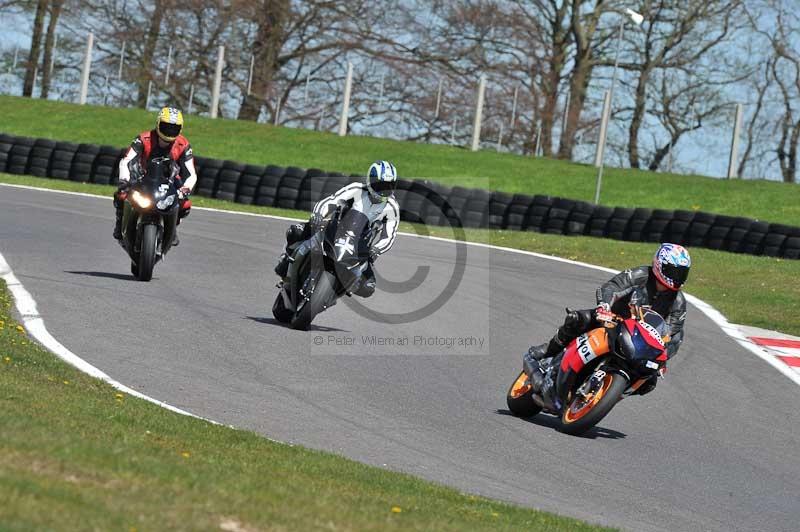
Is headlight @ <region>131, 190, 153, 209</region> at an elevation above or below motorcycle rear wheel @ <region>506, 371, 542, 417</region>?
above

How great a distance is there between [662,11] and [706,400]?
35816 mm

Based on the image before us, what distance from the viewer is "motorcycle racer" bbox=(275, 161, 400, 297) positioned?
1163 centimetres

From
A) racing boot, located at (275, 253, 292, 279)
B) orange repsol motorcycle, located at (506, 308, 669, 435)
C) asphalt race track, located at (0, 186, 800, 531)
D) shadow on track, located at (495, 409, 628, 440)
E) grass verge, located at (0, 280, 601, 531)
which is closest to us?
grass verge, located at (0, 280, 601, 531)

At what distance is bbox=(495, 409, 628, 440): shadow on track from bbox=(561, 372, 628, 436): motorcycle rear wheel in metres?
0.13

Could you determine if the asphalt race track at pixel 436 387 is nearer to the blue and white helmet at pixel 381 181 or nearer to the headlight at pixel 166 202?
the headlight at pixel 166 202

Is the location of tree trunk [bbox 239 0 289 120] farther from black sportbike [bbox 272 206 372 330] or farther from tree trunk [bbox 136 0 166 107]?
black sportbike [bbox 272 206 372 330]

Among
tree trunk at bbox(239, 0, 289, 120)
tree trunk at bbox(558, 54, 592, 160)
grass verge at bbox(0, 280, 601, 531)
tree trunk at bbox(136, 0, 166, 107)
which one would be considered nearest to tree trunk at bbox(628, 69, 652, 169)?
tree trunk at bbox(558, 54, 592, 160)

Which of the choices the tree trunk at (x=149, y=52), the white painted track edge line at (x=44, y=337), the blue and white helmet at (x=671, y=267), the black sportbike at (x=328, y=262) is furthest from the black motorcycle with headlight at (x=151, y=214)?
the tree trunk at (x=149, y=52)

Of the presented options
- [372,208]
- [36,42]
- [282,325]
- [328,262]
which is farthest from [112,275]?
[36,42]

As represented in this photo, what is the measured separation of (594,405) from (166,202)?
5.92m

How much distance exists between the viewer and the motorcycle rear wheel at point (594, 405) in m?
9.07

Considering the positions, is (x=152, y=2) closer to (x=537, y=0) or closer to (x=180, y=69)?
(x=180, y=69)

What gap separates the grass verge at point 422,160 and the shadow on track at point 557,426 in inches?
748

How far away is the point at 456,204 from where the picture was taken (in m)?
26.0
